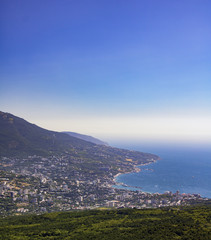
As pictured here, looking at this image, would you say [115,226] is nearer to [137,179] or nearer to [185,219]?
[185,219]

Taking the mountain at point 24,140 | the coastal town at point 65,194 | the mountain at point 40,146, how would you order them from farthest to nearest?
1. the mountain at point 40,146
2. the mountain at point 24,140
3. the coastal town at point 65,194

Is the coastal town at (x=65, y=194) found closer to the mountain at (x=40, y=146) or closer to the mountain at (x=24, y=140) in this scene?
the mountain at (x=24, y=140)

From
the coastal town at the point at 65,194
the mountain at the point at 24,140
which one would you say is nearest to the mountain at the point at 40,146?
the mountain at the point at 24,140

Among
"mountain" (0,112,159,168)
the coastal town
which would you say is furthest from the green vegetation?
"mountain" (0,112,159,168)

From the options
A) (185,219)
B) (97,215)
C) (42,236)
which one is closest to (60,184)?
(97,215)

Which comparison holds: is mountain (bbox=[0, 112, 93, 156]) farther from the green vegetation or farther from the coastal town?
the green vegetation

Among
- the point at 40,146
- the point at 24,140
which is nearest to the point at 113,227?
the point at 40,146
